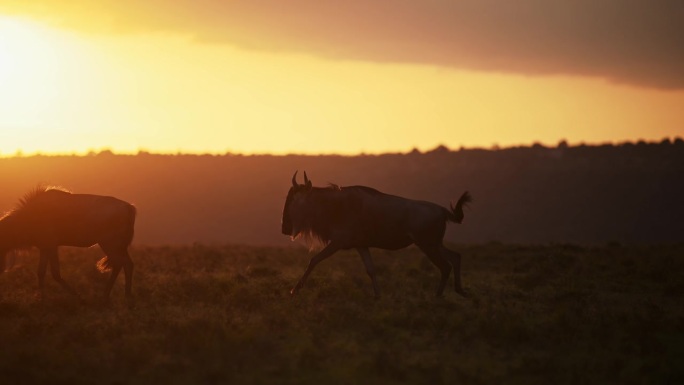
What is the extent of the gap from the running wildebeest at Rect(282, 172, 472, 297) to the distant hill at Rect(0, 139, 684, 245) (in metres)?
58.6

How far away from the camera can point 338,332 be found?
1413cm

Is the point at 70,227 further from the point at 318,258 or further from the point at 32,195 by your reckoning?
the point at 318,258

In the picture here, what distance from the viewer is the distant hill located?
82.1 m

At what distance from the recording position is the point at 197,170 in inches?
3858

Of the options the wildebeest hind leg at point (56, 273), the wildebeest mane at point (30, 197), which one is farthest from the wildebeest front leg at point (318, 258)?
the wildebeest mane at point (30, 197)

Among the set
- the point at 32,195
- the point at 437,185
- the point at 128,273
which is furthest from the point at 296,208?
the point at 437,185

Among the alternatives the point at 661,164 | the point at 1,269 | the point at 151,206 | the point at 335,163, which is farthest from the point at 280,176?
the point at 1,269

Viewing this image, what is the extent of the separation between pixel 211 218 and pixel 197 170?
12.2 metres

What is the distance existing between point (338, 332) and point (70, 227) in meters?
6.58

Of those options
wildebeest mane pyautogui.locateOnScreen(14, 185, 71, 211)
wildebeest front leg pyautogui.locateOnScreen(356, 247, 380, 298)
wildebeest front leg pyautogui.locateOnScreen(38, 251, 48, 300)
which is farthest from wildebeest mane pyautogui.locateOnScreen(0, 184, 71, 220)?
wildebeest front leg pyautogui.locateOnScreen(356, 247, 380, 298)

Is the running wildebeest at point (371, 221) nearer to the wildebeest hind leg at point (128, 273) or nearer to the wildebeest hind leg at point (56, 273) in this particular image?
the wildebeest hind leg at point (128, 273)

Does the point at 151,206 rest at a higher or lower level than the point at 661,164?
lower

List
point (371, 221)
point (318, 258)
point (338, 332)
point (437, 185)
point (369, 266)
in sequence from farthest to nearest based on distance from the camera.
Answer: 1. point (437, 185)
2. point (371, 221)
3. point (369, 266)
4. point (318, 258)
5. point (338, 332)

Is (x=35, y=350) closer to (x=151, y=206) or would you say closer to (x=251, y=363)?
(x=251, y=363)
